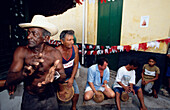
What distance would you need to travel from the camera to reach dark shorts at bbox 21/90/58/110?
1869mm

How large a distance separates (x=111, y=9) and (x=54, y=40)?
756 cm

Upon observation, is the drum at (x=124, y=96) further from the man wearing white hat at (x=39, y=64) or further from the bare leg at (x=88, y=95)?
the man wearing white hat at (x=39, y=64)

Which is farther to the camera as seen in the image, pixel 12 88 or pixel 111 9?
pixel 111 9

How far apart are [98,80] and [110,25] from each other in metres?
3.48

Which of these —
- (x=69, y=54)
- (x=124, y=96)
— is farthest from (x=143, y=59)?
(x=69, y=54)

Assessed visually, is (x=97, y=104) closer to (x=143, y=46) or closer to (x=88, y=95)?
(x=88, y=95)

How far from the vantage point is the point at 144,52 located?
4.47 metres

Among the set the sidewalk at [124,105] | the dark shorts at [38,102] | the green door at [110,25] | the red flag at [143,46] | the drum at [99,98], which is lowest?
the sidewalk at [124,105]

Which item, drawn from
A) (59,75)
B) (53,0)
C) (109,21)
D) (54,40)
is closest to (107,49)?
(109,21)

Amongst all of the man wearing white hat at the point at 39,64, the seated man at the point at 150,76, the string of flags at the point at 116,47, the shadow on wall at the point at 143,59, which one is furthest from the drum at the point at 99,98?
the string of flags at the point at 116,47

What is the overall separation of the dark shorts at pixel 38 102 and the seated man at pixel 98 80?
1.47 meters

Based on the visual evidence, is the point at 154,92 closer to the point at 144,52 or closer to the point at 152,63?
the point at 152,63

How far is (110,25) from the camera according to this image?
18.8 ft

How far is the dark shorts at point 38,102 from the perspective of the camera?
1869 millimetres
